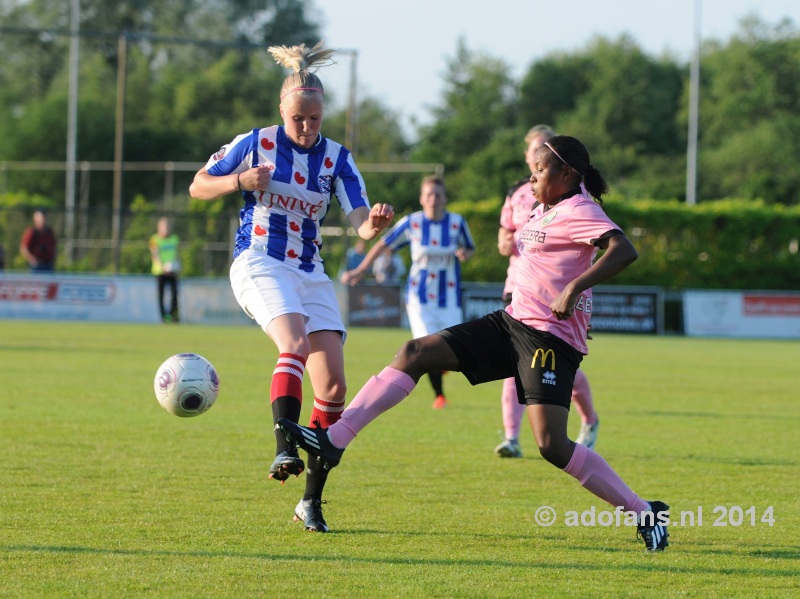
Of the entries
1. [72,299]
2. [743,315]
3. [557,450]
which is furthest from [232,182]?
[743,315]

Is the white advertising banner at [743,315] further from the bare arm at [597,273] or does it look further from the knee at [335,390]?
the bare arm at [597,273]

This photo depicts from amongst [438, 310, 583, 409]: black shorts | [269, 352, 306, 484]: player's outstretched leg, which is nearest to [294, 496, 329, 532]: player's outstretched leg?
[269, 352, 306, 484]: player's outstretched leg

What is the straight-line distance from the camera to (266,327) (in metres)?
5.72

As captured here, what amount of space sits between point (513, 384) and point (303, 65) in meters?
3.15

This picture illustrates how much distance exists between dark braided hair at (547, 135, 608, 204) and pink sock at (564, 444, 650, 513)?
48.3 inches

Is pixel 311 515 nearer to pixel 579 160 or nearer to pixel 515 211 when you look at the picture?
pixel 579 160

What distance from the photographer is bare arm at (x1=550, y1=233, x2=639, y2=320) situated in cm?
485

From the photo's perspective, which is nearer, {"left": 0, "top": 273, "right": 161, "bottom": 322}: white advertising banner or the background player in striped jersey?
the background player in striped jersey

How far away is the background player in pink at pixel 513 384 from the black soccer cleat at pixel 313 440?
3.13 meters

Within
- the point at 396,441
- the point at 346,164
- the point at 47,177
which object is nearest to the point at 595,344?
the point at 396,441

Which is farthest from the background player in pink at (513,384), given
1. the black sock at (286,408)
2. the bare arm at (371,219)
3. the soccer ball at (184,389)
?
the black sock at (286,408)

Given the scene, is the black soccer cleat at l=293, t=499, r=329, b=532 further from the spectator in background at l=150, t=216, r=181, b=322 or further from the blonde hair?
the spectator in background at l=150, t=216, r=181, b=322

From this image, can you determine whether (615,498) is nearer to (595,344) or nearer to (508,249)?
(508,249)

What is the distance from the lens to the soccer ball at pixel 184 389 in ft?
19.4
